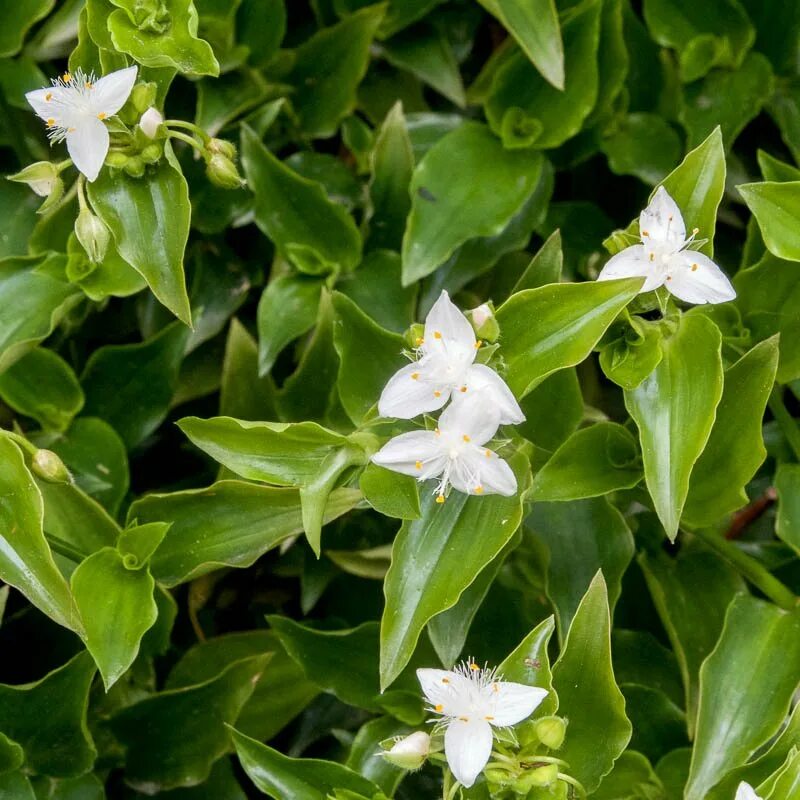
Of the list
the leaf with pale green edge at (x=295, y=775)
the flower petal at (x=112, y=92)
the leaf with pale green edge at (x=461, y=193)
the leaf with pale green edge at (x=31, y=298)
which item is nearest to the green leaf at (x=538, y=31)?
the leaf with pale green edge at (x=461, y=193)

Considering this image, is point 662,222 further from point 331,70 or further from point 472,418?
point 331,70

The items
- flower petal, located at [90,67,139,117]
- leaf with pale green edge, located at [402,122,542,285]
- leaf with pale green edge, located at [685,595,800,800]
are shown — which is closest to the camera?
flower petal, located at [90,67,139,117]

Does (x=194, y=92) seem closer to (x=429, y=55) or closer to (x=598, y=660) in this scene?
(x=429, y=55)

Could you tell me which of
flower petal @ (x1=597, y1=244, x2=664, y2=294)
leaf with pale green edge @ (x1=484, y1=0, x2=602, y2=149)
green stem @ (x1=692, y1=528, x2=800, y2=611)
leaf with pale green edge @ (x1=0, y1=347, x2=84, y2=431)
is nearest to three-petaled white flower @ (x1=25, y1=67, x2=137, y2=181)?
leaf with pale green edge @ (x1=0, y1=347, x2=84, y2=431)

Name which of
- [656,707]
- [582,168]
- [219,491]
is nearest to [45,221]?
[219,491]

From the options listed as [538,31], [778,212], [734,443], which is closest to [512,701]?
[734,443]

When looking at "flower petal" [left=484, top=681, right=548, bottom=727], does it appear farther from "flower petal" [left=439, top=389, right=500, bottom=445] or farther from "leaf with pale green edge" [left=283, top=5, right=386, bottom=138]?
"leaf with pale green edge" [left=283, top=5, right=386, bottom=138]
